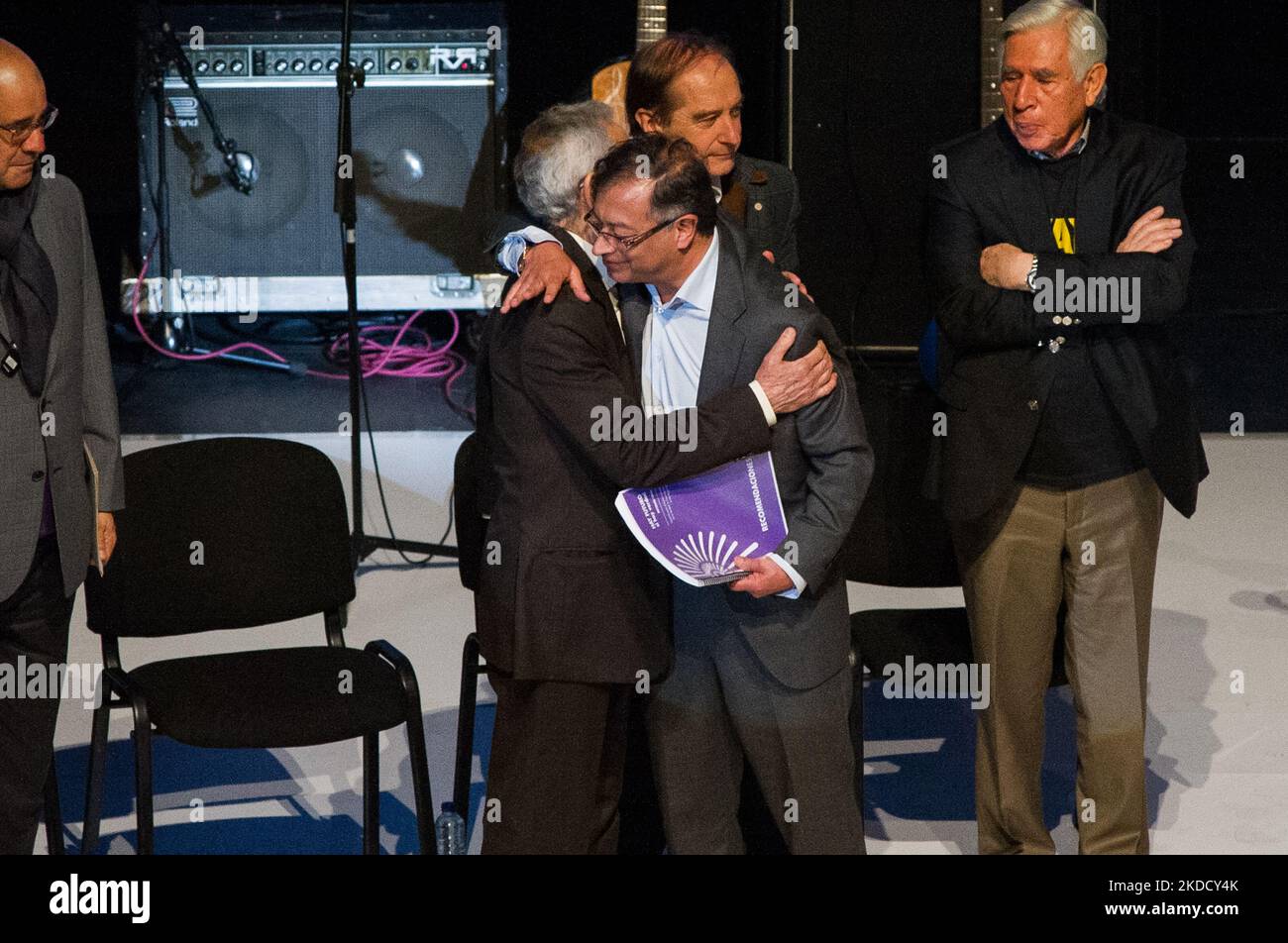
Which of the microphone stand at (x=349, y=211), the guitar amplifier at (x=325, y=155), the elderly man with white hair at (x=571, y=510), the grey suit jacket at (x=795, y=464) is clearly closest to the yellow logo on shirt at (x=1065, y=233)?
the grey suit jacket at (x=795, y=464)

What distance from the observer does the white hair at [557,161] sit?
2.94 metres

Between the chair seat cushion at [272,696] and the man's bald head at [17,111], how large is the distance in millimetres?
1010

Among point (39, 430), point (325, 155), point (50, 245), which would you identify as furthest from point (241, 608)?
point (325, 155)

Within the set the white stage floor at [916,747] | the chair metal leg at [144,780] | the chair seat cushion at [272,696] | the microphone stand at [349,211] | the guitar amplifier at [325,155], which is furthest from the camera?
the guitar amplifier at [325,155]

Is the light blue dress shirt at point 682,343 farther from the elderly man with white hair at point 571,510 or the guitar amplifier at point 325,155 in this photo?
the guitar amplifier at point 325,155

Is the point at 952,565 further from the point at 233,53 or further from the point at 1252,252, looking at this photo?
the point at 1252,252

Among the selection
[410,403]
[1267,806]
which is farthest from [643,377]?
[410,403]

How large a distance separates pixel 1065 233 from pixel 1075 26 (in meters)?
0.38

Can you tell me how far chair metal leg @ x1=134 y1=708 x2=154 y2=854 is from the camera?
309cm

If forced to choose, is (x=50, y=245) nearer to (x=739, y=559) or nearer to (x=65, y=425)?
(x=65, y=425)

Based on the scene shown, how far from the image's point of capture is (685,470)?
2.72m

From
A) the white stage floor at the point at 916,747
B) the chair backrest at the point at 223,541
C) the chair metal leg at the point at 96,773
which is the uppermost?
the chair backrest at the point at 223,541

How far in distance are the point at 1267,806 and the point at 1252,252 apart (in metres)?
6.61

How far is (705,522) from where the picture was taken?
9.09ft
